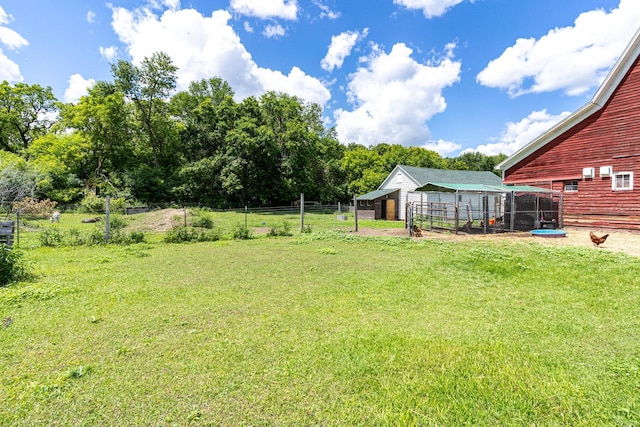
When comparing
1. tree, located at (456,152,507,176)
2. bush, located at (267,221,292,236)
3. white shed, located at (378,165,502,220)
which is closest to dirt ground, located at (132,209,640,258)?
bush, located at (267,221,292,236)

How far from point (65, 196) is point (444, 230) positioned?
111 feet

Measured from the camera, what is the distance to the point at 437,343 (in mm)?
3436

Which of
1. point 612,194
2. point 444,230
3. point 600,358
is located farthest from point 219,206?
point 600,358

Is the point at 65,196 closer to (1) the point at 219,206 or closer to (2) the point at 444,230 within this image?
(1) the point at 219,206

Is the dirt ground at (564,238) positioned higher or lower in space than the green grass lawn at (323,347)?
higher

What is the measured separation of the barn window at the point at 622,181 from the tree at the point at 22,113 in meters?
52.8

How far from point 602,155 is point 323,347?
716 inches

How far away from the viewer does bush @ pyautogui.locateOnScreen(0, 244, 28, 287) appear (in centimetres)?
557

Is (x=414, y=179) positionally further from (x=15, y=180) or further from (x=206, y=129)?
(x=15, y=180)

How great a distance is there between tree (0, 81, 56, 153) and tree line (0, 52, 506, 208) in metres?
0.10

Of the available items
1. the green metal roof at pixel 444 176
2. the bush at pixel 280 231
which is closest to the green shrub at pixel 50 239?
the bush at pixel 280 231

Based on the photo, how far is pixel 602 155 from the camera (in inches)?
574

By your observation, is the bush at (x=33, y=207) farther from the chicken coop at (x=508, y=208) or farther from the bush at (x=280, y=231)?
the chicken coop at (x=508, y=208)

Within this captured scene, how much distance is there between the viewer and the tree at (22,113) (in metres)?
34.5
